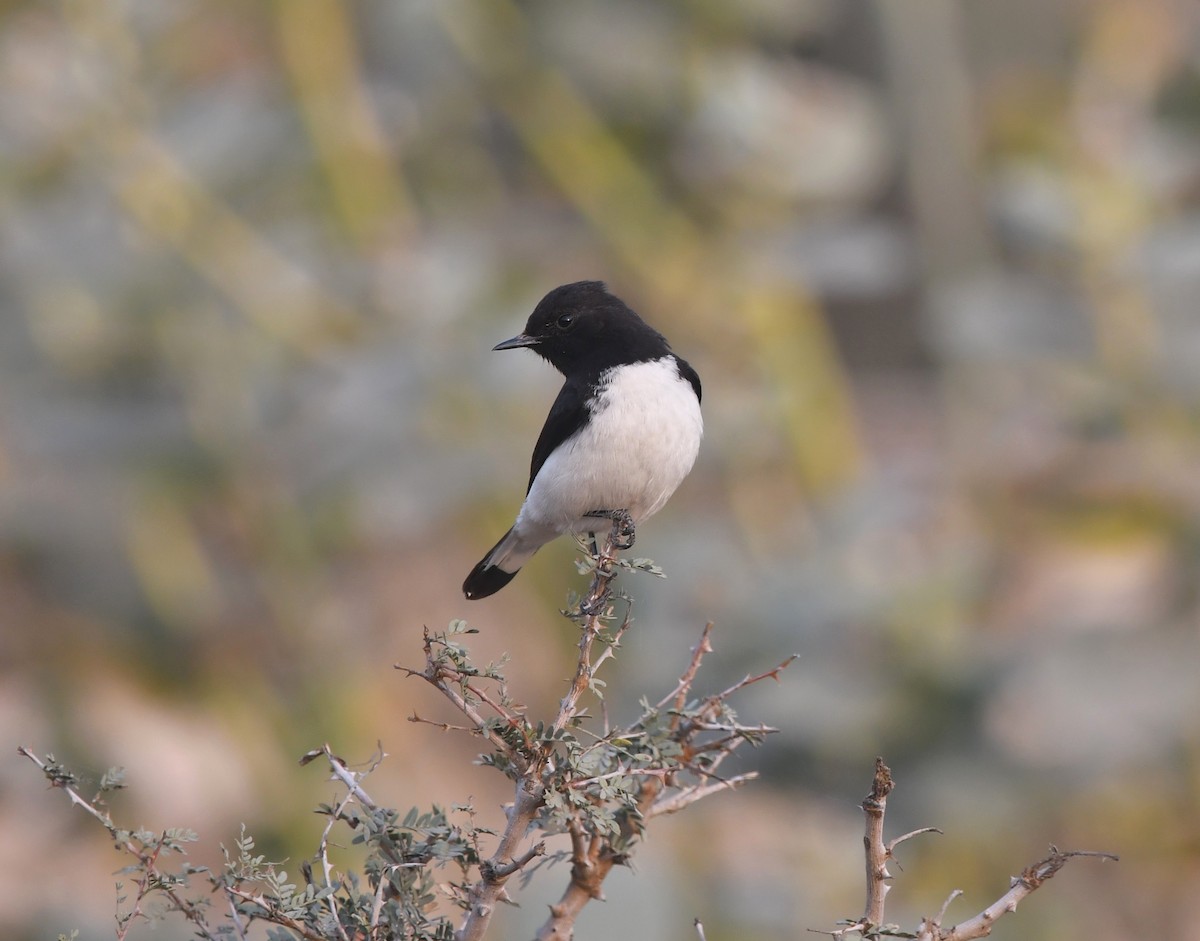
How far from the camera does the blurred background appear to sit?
633 centimetres

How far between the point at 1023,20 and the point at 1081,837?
643cm

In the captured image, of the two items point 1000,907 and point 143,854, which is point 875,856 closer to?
point 1000,907

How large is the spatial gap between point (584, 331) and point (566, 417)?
0.29m

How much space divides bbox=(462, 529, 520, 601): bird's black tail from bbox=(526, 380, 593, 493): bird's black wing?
0.19 m

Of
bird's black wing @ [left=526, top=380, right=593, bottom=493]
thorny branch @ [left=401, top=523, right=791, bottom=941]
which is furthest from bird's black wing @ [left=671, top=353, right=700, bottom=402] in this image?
thorny branch @ [left=401, top=523, right=791, bottom=941]

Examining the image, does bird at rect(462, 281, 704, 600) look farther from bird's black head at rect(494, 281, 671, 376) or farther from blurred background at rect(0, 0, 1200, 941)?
blurred background at rect(0, 0, 1200, 941)

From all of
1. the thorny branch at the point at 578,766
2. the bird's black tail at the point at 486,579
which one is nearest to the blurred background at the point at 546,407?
the bird's black tail at the point at 486,579

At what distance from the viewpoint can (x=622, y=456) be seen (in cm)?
Answer: 300

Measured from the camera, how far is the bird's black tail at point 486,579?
3.20m

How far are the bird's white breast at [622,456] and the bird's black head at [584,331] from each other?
6.0 inches

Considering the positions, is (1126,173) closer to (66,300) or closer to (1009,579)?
(1009,579)

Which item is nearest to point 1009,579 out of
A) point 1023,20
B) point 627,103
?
point 627,103

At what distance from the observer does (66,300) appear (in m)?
6.78

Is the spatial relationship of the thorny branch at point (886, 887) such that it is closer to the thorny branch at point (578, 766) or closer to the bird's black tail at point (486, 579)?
the thorny branch at point (578, 766)
